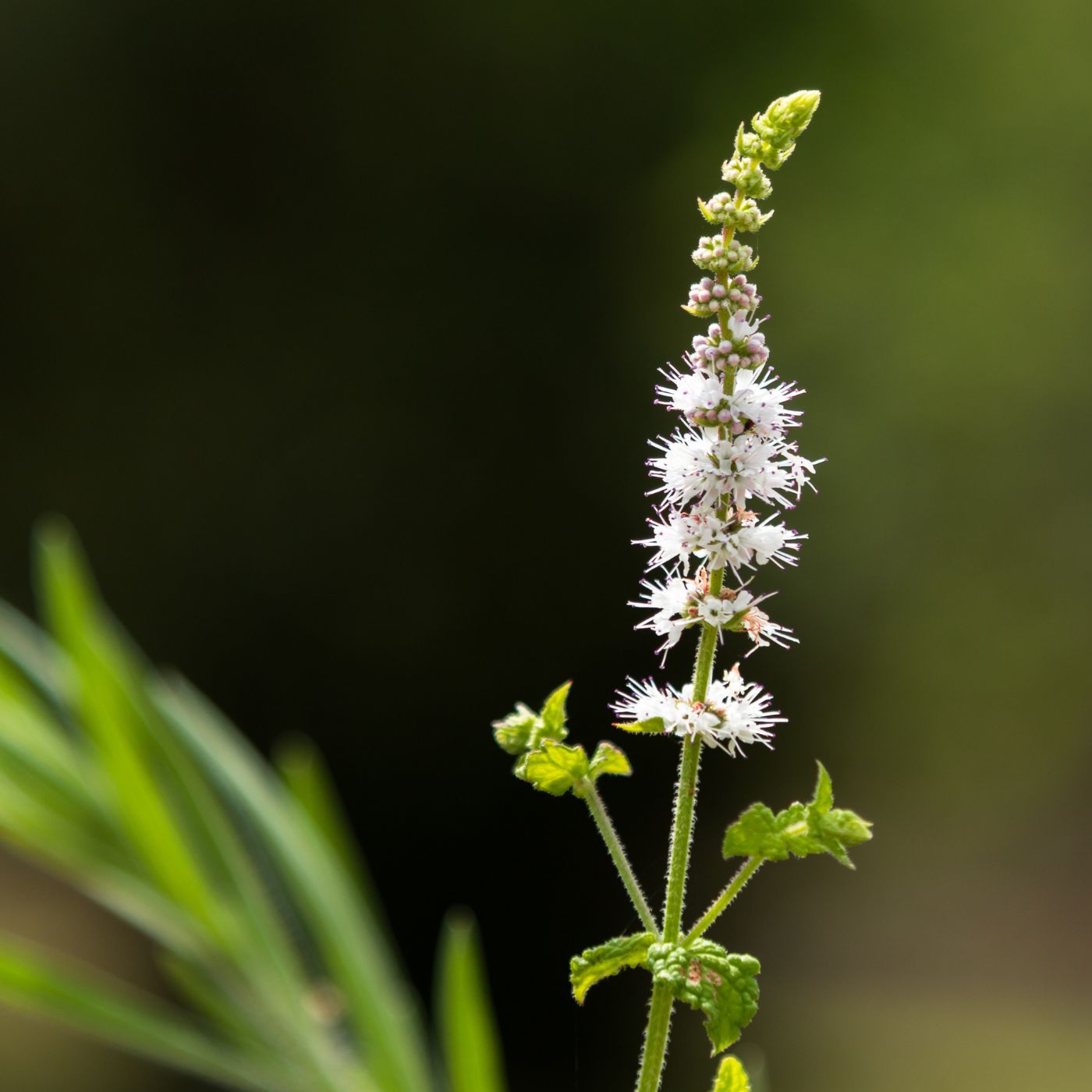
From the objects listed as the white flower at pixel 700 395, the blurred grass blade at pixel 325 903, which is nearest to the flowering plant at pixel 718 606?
the white flower at pixel 700 395

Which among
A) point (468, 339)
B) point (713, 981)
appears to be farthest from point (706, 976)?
point (468, 339)

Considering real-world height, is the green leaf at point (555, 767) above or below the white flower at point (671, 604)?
below

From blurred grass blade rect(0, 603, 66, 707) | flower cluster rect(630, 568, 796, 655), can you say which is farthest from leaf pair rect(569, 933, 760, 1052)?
blurred grass blade rect(0, 603, 66, 707)

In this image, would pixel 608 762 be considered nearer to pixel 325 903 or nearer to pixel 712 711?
pixel 712 711

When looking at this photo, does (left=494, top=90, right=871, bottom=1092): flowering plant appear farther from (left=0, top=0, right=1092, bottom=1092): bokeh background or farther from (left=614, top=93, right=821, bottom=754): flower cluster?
(left=0, top=0, right=1092, bottom=1092): bokeh background

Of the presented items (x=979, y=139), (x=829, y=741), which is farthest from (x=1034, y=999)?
(x=979, y=139)

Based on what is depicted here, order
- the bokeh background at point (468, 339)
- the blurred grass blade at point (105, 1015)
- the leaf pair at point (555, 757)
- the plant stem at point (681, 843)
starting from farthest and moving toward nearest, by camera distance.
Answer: the bokeh background at point (468, 339) → the leaf pair at point (555, 757) → the plant stem at point (681, 843) → the blurred grass blade at point (105, 1015)

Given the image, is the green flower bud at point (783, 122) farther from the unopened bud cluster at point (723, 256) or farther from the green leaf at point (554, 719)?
the green leaf at point (554, 719)
